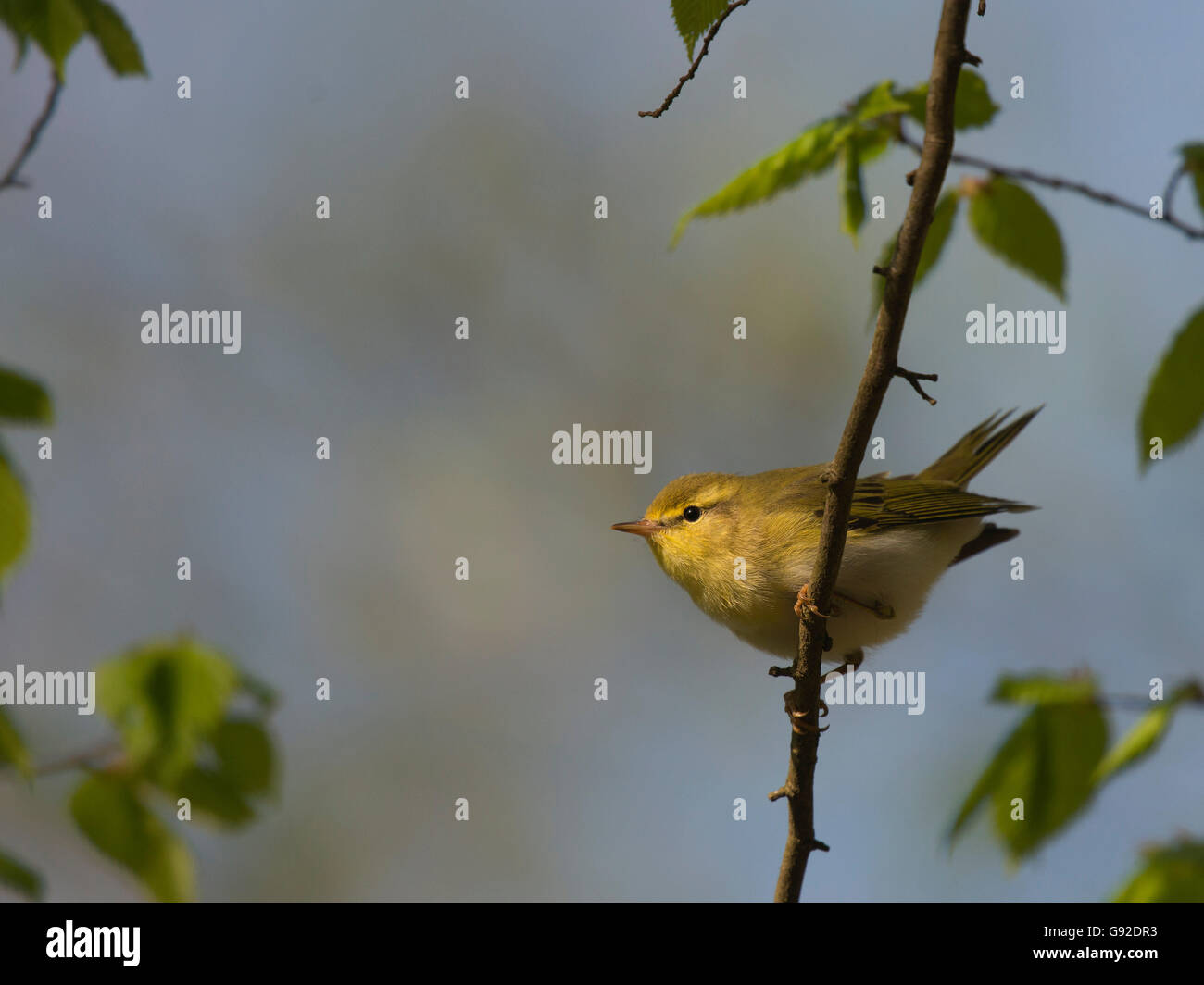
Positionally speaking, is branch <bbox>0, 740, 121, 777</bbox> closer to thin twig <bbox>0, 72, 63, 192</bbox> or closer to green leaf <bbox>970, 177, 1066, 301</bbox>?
thin twig <bbox>0, 72, 63, 192</bbox>

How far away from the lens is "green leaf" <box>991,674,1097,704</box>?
6.42ft

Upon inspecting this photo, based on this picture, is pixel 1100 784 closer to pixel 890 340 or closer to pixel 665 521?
pixel 890 340

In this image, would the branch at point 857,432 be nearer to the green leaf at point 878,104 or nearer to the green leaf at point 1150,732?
the green leaf at point 878,104

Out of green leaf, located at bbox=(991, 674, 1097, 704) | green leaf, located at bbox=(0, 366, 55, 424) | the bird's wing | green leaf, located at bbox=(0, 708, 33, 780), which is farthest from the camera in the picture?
the bird's wing

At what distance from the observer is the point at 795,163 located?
224 centimetres

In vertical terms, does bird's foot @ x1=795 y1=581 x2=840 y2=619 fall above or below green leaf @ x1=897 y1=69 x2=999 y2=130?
below

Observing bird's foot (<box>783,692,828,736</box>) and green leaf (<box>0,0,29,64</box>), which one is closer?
green leaf (<box>0,0,29,64</box>)

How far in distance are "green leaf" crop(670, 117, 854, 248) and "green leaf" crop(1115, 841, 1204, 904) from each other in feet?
4.62

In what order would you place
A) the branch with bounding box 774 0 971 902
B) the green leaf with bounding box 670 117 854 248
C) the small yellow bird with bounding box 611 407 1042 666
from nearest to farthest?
the branch with bounding box 774 0 971 902, the green leaf with bounding box 670 117 854 248, the small yellow bird with bounding box 611 407 1042 666

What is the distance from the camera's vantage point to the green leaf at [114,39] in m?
1.85

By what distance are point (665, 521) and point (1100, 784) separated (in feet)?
10.3

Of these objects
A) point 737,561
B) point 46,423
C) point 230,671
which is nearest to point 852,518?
point 737,561

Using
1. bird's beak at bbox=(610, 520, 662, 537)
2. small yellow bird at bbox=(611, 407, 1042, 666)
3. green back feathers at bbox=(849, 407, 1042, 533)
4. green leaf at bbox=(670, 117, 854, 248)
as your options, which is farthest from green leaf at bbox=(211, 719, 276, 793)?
bird's beak at bbox=(610, 520, 662, 537)

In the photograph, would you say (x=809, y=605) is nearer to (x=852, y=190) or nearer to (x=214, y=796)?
(x=852, y=190)
